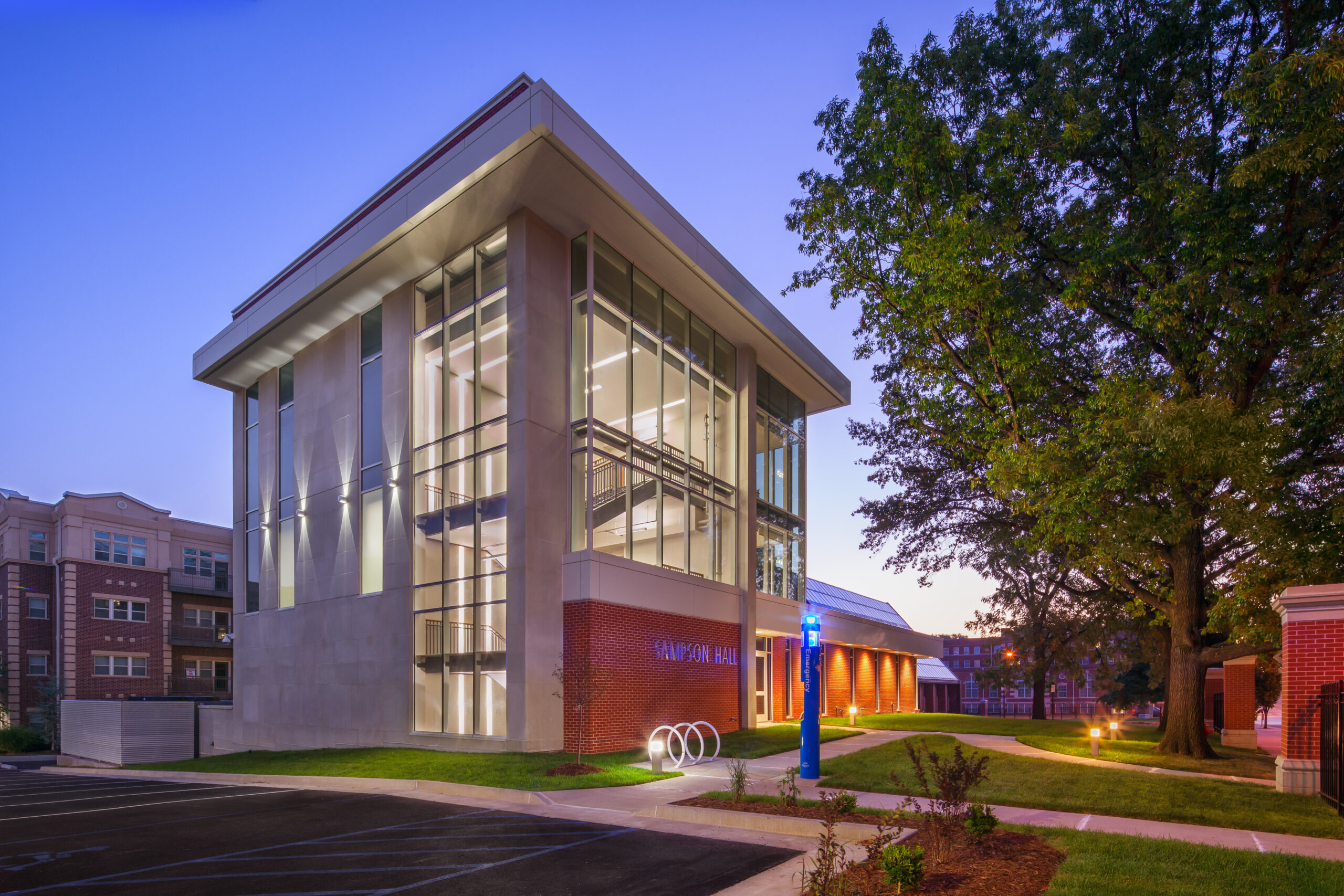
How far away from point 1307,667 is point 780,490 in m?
18.7

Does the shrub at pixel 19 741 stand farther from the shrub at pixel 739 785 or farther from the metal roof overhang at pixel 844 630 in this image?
the shrub at pixel 739 785

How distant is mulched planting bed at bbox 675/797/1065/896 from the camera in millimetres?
6832

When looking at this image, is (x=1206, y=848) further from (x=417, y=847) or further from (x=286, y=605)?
(x=286, y=605)

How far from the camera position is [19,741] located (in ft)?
132

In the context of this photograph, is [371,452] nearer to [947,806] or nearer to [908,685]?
[947,806]

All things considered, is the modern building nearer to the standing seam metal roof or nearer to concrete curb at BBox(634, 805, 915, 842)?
concrete curb at BBox(634, 805, 915, 842)

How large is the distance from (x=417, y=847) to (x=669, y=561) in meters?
14.6

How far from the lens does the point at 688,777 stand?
14.8 m

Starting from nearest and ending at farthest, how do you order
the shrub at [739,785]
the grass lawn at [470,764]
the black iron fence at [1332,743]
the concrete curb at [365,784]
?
the black iron fence at [1332,743], the shrub at [739,785], the concrete curb at [365,784], the grass lawn at [470,764]

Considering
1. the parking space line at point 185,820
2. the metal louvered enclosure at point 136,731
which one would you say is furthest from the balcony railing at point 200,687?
the parking space line at point 185,820

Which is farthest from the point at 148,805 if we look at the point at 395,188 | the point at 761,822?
the point at 395,188

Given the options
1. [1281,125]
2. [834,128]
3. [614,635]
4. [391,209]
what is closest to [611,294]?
[391,209]

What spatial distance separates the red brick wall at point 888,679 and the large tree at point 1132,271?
24.2 m

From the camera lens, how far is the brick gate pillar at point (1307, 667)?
1252cm
